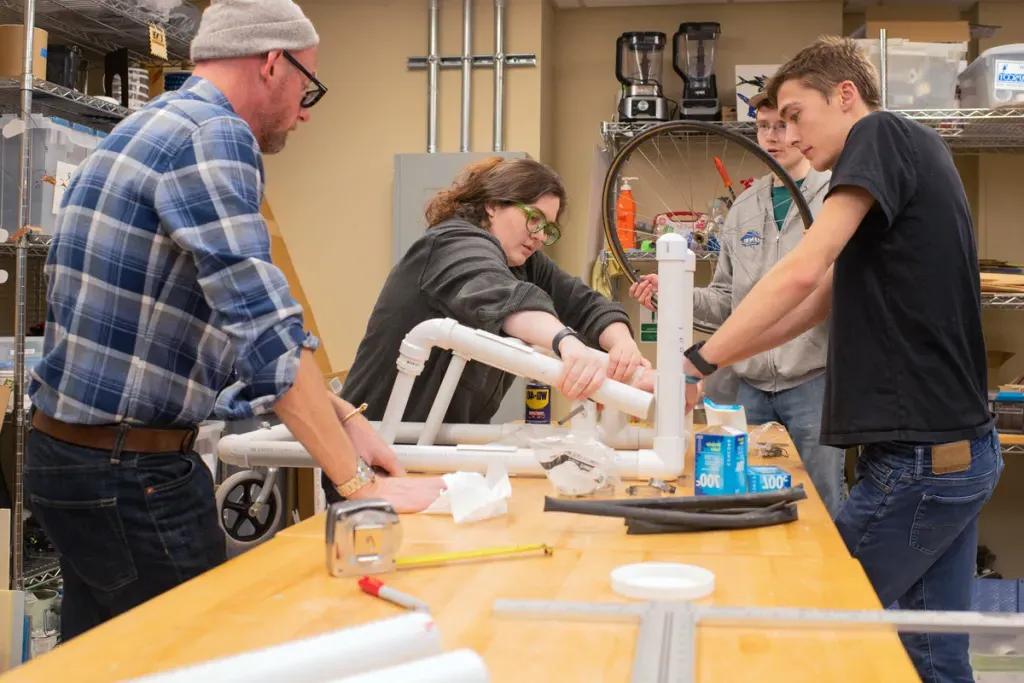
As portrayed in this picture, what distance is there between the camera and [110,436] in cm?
142

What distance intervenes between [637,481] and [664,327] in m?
0.30

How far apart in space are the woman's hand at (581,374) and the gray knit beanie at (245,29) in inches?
29.4

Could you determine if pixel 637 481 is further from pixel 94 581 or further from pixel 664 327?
pixel 94 581

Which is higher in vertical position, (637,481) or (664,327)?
(664,327)

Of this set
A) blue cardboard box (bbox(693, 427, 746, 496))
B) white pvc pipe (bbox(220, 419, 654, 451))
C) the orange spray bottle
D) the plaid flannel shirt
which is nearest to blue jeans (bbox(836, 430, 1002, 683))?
blue cardboard box (bbox(693, 427, 746, 496))

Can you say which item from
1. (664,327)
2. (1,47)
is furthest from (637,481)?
(1,47)

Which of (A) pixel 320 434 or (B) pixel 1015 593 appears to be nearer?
(A) pixel 320 434

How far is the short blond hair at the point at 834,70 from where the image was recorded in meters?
1.90

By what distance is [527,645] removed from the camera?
0.95m

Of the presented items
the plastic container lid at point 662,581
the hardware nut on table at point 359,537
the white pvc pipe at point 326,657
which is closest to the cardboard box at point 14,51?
the hardware nut on table at point 359,537

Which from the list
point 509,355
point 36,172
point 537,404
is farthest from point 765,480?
point 36,172

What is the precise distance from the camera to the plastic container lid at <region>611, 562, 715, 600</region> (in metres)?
1.10

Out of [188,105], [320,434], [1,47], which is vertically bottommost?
[320,434]

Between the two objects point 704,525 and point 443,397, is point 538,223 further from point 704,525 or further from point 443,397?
point 704,525
